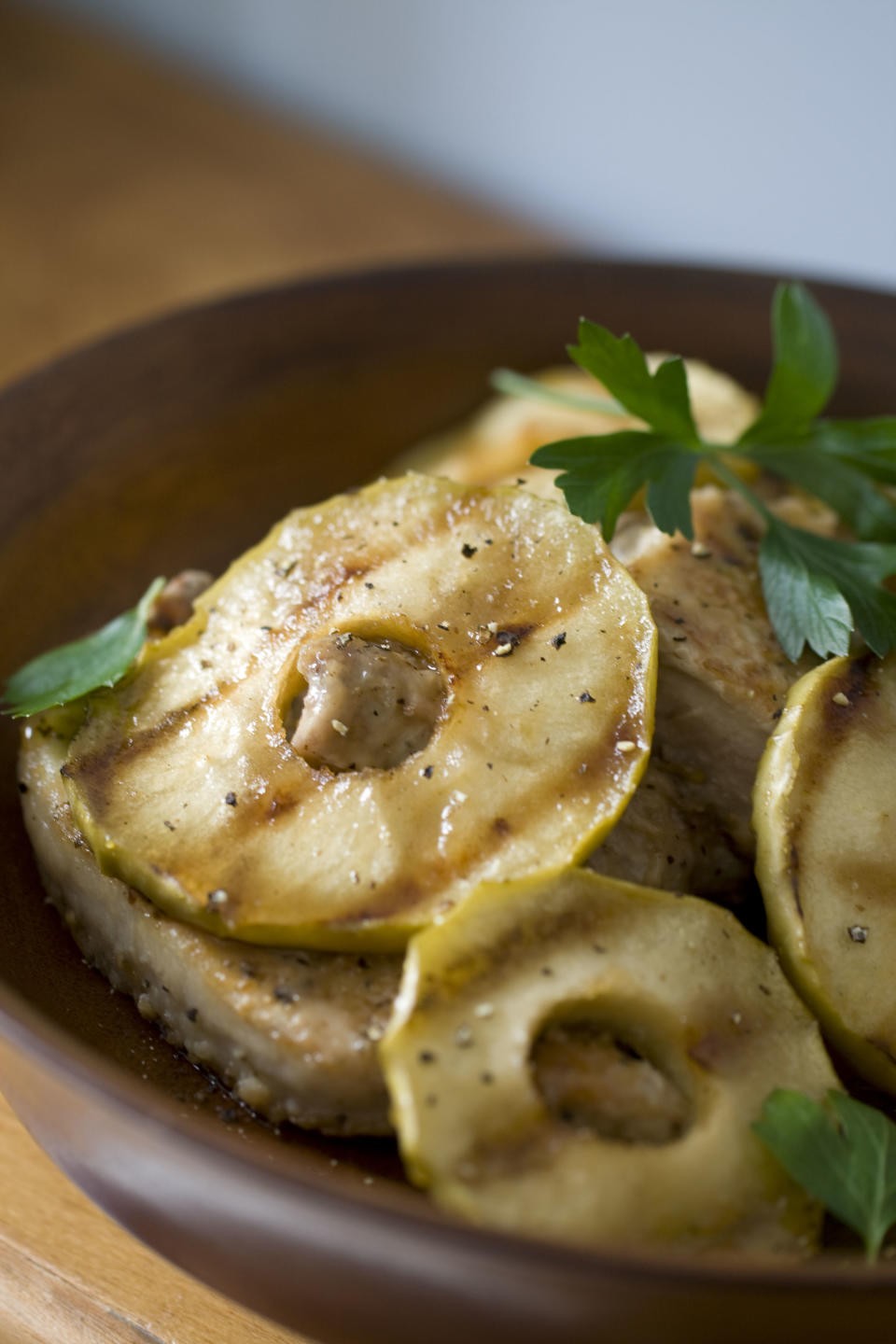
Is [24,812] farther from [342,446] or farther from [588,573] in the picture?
[342,446]

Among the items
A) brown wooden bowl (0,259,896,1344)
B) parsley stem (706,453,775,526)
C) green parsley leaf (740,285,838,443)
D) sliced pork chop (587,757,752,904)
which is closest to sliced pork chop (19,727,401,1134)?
brown wooden bowl (0,259,896,1344)

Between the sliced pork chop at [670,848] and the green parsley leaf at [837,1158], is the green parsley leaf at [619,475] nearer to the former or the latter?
the sliced pork chop at [670,848]

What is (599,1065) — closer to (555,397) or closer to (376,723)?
(376,723)

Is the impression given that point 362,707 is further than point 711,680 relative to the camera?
No

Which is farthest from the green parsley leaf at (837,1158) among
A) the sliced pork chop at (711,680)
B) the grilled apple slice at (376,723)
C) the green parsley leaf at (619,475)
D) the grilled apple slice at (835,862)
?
the green parsley leaf at (619,475)

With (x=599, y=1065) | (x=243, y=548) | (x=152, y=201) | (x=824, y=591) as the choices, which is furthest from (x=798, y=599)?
(x=152, y=201)

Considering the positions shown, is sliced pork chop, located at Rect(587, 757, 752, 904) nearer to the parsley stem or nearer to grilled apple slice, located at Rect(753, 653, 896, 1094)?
grilled apple slice, located at Rect(753, 653, 896, 1094)
